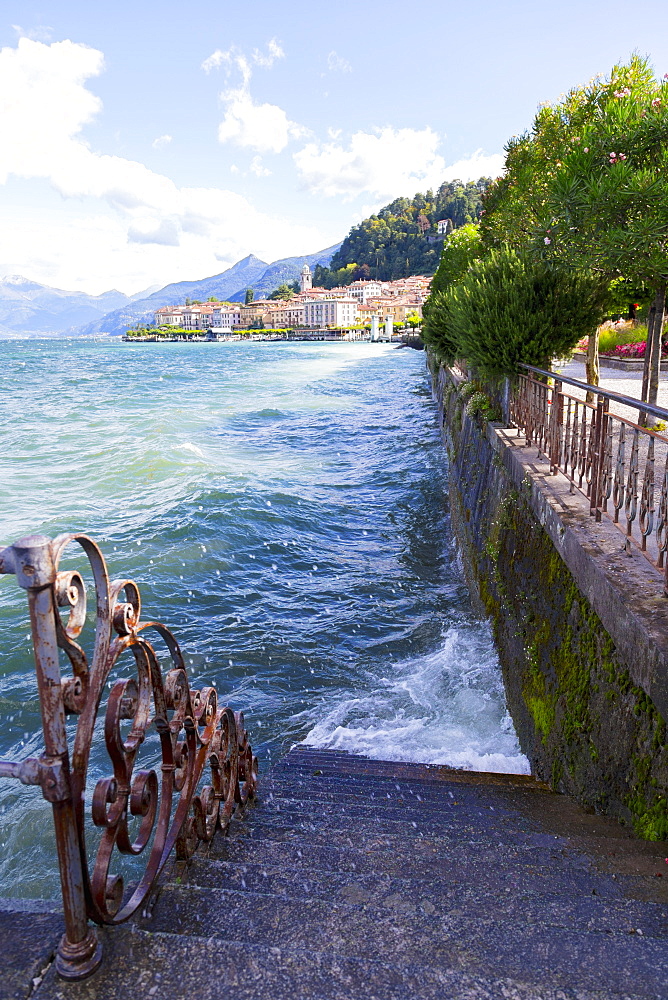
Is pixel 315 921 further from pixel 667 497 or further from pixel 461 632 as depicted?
pixel 461 632

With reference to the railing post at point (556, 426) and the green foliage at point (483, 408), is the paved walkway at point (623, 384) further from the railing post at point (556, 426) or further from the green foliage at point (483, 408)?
the railing post at point (556, 426)

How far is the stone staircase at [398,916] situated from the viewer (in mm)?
1623

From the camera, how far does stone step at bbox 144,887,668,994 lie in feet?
5.65

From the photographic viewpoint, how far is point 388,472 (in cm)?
1582

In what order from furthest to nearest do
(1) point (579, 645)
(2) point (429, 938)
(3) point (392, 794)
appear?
1. (1) point (579, 645)
2. (3) point (392, 794)
3. (2) point (429, 938)

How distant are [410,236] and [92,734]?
653 ft

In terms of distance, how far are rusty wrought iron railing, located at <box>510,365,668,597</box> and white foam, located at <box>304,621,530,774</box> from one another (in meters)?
1.99

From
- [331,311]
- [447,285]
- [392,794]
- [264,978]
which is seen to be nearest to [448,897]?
[264,978]

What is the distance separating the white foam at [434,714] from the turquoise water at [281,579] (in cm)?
2

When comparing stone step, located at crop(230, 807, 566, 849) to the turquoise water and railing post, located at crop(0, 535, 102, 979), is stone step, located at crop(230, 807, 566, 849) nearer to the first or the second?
railing post, located at crop(0, 535, 102, 979)

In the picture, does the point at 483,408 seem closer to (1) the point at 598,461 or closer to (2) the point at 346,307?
(1) the point at 598,461

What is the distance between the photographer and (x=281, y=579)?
9.36 meters

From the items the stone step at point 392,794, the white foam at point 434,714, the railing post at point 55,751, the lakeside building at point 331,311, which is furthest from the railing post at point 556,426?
the lakeside building at point 331,311

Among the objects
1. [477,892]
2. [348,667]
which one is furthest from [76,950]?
[348,667]
